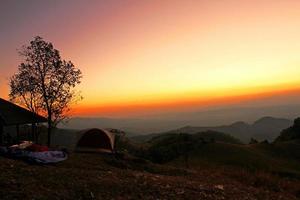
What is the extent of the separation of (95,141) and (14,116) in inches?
334

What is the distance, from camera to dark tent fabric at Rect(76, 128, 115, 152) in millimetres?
34778

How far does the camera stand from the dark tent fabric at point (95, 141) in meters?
34.8

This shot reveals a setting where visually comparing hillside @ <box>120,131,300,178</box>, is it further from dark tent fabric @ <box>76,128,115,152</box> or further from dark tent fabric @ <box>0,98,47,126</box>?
dark tent fabric @ <box>0,98,47,126</box>

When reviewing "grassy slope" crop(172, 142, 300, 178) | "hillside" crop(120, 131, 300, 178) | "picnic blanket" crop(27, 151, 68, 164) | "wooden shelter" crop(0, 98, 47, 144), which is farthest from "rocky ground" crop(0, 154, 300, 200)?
"hillside" crop(120, 131, 300, 178)

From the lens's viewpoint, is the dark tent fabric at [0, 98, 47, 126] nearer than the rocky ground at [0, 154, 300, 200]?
No

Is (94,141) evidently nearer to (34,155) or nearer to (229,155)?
(34,155)

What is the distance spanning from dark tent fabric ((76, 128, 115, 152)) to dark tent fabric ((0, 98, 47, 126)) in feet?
15.5

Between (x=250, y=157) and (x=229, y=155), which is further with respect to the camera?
(x=229, y=155)

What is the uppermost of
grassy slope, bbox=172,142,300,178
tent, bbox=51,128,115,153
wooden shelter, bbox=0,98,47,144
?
wooden shelter, bbox=0,98,47,144

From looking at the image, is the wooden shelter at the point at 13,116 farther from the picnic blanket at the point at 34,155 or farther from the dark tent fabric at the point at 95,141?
the picnic blanket at the point at 34,155

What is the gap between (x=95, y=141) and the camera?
3522cm

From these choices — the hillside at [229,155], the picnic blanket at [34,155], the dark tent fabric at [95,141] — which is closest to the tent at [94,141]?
the dark tent fabric at [95,141]

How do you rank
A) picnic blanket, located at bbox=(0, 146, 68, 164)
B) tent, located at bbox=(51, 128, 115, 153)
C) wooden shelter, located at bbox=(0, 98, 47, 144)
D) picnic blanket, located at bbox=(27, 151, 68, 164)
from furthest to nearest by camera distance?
tent, located at bbox=(51, 128, 115, 153) < wooden shelter, located at bbox=(0, 98, 47, 144) < picnic blanket, located at bbox=(0, 146, 68, 164) < picnic blanket, located at bbox=(27, 151, 68, 164)

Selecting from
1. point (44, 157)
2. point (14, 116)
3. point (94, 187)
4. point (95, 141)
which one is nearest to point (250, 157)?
point (95, 141)
